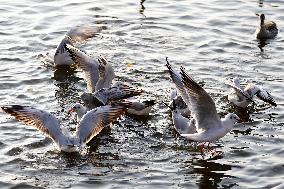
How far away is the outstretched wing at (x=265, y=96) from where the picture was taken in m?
16.0

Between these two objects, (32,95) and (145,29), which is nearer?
(32,95)

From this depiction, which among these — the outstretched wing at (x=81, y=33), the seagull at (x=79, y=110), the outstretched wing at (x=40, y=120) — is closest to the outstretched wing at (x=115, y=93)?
the seagull at (x=79, y=110)

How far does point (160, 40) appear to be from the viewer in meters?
20.5

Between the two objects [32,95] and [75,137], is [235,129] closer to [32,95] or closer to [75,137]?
[75,137]

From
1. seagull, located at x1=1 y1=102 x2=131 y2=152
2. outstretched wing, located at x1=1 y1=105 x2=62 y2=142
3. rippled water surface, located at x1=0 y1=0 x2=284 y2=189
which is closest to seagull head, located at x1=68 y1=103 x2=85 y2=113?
rippled water surface, located at x1=0 y1=0 x2=284 y2=189

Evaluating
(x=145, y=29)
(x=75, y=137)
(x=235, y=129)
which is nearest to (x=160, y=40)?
(x=145, y=29)

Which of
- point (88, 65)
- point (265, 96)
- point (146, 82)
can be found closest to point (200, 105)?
point (265, 96)

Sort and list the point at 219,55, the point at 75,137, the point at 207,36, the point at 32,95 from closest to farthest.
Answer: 1. the point at 75,137
2. the point at 32,95
3. the point at 219,55
4. the point at 207,36

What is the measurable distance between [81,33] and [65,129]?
19.8 ft

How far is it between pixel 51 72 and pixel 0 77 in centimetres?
151

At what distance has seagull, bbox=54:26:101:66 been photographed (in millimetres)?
18797

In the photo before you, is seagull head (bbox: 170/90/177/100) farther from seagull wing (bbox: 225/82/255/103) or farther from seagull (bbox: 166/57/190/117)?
seagull wing (bbox: 225/82/255/103)

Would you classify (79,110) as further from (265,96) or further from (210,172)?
(265,96)

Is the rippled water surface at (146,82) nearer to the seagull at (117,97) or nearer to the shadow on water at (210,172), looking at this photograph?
the shadow on water at (210,172)
